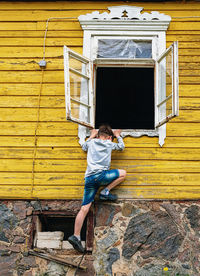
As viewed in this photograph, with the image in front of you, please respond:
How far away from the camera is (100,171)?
5.62 m

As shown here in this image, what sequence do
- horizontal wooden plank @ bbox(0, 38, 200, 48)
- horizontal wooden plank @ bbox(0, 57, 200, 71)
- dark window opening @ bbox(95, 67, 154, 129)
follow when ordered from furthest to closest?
dark window opening @ bbox(95, 67, 154, 129), horizontal wooden plank @ bbox(0, 38, 200, 48), horizontal wooden plank @ bbox(0, 57, 200, 71)

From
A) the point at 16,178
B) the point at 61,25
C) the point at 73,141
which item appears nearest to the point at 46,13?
the point at 61,25

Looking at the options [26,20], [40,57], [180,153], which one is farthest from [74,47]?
[180,153]

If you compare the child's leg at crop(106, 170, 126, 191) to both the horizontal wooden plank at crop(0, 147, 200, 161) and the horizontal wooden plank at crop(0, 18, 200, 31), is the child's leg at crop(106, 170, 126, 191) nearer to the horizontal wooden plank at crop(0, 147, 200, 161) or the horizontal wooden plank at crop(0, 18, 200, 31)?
the horizontal wooden plank at crop(0, 147, 200, 161)

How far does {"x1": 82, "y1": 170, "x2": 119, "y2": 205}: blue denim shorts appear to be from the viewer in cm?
561

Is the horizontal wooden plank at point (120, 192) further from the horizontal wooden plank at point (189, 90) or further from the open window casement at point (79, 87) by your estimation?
the horizontal wooden plank at point (189, 90)

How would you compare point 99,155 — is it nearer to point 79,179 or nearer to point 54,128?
point 79,179

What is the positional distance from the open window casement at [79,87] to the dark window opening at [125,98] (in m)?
1.97

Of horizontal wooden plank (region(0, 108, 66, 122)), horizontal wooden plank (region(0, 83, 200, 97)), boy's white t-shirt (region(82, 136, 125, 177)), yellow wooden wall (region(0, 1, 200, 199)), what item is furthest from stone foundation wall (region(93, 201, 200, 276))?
horizontal wooden plank (region(0, 83, 200, 97))

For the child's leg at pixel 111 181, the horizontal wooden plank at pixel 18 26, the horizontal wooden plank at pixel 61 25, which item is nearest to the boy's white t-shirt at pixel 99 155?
the child's leg at pixel 111 181

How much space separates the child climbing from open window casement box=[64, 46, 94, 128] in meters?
0.32

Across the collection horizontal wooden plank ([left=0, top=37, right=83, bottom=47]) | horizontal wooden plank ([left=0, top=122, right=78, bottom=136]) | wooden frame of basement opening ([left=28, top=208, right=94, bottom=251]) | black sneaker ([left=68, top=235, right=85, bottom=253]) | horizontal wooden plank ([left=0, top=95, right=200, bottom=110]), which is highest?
horizontal wooden plank ([left=0, top=37, right=83, bottom=47])

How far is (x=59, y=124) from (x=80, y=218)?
5.30 ft

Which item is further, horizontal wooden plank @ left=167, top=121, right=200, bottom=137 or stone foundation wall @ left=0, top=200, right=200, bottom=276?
horizontal wooden plank @ left=167, top=121, right=200, bottom=137
